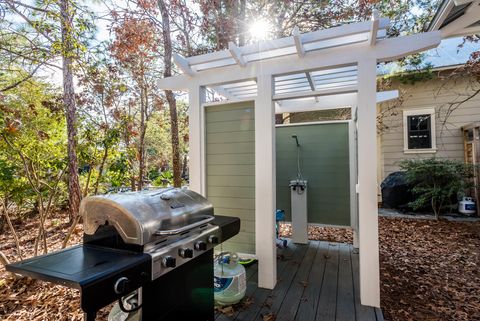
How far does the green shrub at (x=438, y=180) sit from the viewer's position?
596 cm

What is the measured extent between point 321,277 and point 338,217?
158 cm

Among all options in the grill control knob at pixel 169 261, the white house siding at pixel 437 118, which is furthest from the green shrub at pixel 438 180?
the grill control knob at pixel 169 261

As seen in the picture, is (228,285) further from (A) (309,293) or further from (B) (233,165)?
(B) (233,165)

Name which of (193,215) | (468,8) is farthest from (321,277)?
(468,8)

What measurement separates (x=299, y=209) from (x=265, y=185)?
183 cm

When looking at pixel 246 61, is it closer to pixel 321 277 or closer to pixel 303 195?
pixel 303 195

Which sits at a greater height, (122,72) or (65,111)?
(122,72)

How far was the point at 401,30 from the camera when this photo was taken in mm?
5941

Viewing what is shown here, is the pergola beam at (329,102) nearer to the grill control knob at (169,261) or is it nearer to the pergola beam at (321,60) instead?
the pergola beam at (321,60)

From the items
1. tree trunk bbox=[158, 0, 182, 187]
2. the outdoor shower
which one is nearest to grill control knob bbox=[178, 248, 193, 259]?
the outdoor shower

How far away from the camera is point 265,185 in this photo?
2.99m

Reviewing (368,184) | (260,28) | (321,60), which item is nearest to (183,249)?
(368,184)

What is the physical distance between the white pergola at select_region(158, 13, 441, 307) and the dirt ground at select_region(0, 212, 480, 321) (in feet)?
2.62

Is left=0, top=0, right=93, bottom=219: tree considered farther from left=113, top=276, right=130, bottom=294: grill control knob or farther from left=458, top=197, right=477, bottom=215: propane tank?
left=458, top=197, right=477, bottom=215: propane tank
